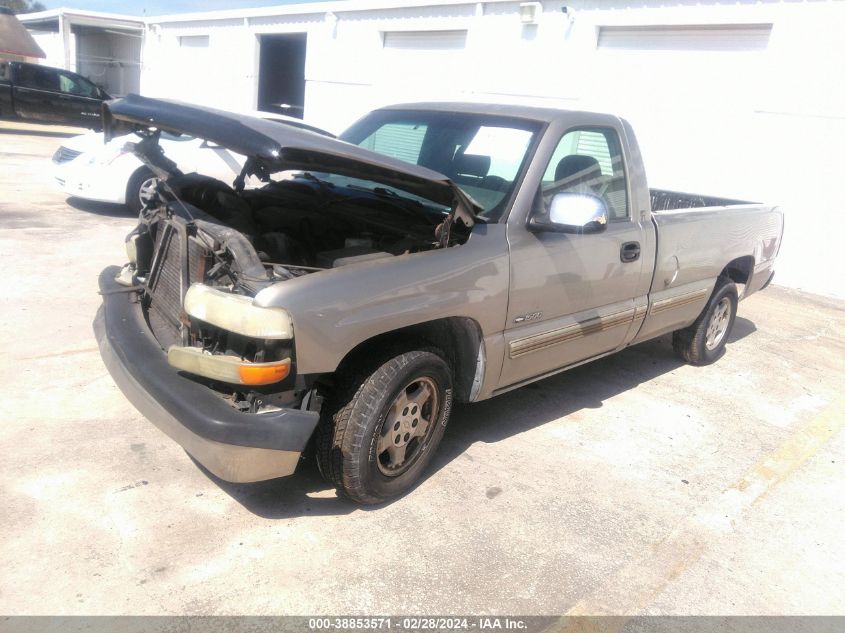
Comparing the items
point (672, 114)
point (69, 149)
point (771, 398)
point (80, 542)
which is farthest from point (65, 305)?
point (672, 114)

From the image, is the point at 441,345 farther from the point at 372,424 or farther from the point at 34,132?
the point at 34,132

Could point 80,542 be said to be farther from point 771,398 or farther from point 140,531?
point 771,398

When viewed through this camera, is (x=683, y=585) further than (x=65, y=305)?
No

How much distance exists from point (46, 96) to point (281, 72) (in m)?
6.49

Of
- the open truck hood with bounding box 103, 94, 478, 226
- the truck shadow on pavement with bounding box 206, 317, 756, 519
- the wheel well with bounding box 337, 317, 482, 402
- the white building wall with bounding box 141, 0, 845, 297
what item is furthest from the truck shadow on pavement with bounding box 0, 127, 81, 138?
the wheel well with bounding box 337, 317, 482, 402

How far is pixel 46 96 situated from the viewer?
1745 centimetres

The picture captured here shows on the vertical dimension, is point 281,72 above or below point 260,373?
above

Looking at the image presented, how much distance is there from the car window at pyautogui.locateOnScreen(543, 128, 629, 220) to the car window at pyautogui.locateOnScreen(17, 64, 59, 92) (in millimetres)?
17368

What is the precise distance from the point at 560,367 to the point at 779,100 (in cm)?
652

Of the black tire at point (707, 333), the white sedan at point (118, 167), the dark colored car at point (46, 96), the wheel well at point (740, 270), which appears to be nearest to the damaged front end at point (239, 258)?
the black tire at point (707, 333)

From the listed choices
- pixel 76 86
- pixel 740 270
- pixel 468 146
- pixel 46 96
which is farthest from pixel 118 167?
pixel 76 86

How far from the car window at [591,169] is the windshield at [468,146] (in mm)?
217

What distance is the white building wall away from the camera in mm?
8516

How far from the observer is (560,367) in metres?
4.17
